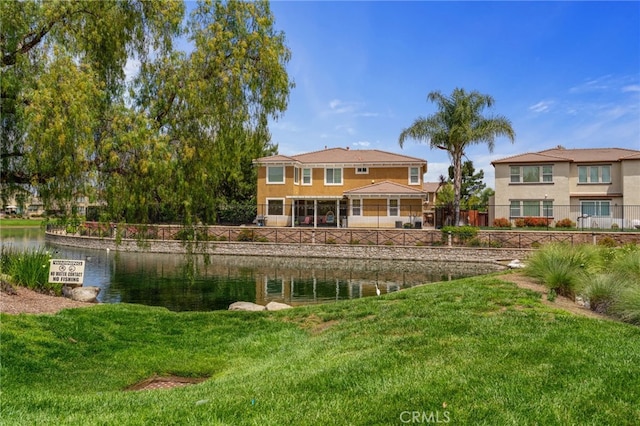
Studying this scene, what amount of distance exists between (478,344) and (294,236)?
26.9m

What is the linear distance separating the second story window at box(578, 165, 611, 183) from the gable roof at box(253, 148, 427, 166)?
39.6ft

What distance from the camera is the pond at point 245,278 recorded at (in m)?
16.1

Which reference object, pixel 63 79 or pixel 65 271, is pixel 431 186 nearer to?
pixel 65 271

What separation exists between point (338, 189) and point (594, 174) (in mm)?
20389

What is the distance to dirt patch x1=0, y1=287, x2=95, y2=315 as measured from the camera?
9.32 meters

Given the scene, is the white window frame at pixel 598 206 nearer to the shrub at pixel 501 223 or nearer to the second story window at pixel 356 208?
the shrub at pixel 501 223

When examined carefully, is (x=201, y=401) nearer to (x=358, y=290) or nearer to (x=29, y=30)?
(x=29, y=30)

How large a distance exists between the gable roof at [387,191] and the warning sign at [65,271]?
86.1ft

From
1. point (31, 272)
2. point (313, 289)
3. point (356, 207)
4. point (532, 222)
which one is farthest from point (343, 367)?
point (356, 207)

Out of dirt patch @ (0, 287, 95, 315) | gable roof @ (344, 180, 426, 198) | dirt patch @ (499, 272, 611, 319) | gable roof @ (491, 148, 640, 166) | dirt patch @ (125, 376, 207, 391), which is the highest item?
gable roof @ (491, 148, 640, 166)

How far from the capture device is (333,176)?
40.7 meters

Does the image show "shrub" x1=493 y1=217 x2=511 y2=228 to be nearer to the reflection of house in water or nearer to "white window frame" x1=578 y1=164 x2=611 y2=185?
"white window frame" x1=578 y1=164 x2=611 y2=185

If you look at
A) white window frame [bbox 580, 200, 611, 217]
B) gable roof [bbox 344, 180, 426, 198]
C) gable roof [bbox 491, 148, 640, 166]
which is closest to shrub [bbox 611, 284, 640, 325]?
gable roof [bbox 344, 180, 426, 198]

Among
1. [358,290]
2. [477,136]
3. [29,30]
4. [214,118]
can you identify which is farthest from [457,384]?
[477,136]
